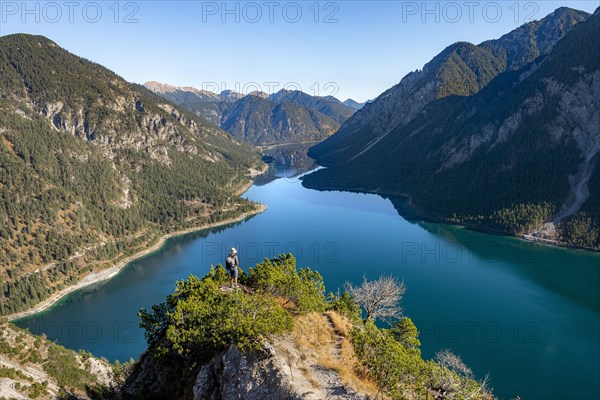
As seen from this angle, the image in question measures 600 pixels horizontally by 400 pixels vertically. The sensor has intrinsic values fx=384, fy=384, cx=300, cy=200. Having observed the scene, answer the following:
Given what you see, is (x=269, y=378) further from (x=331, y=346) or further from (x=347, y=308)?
(x=347, y=308)

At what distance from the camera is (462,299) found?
120m

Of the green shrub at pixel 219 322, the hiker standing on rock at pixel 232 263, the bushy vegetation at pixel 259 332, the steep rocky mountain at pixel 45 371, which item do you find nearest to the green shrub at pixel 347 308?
the bushy vegetation at pixel 259 332

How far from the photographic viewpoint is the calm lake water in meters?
86.5

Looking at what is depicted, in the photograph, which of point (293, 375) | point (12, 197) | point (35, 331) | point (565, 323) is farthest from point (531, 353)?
point (12, 197)

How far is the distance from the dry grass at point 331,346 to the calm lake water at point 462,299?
59.8m

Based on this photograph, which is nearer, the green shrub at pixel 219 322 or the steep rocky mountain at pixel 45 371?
the green shrub at pixel 219 322

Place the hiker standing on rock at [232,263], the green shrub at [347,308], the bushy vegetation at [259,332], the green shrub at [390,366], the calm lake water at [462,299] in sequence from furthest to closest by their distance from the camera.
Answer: the calm lake water at [462,299] → the green shrub at [347,308] → the hiker standing on rock at [232,263] → the bushy vegetation at [259,332] → the green shrub at [390,366]

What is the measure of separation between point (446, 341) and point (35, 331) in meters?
126

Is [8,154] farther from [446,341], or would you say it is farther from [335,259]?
[446,341]

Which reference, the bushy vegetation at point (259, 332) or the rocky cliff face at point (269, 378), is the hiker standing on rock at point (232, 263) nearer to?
the bushy vegetation at point (259, 332)

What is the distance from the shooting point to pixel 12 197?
180 meters

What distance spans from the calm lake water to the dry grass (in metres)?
59.8

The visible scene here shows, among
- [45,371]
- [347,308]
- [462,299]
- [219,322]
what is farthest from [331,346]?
[462,299]

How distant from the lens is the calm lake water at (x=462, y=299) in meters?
86.5
